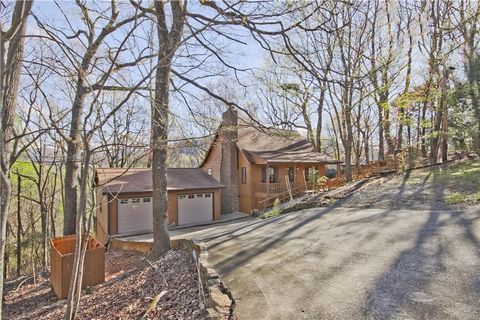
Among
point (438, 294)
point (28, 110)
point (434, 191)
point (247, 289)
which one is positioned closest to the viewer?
point (438, 294)

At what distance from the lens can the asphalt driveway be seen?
11.4ft

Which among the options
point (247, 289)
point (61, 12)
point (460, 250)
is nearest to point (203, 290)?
point (247, 289)

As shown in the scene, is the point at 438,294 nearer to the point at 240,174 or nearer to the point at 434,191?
the point at 434,191

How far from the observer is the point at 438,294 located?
365cm

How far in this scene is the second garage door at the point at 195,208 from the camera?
17.8 metres

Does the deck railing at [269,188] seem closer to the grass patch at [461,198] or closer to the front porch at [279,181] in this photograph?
the front porch at [279,181]

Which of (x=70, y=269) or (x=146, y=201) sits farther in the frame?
(x=146, y=201)

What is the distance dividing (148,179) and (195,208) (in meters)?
3.22

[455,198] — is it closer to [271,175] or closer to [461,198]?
[461,198]

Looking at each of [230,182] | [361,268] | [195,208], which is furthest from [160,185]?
[230,182]

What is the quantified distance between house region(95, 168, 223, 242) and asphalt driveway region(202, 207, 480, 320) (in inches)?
373

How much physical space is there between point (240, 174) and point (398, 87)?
500 inches

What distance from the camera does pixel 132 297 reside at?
528cm

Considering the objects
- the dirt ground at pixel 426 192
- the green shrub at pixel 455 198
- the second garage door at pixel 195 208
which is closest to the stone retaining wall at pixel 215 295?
the dirt ground at pixel 426 192
